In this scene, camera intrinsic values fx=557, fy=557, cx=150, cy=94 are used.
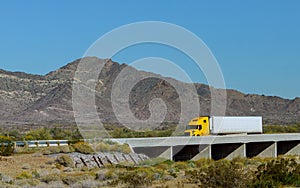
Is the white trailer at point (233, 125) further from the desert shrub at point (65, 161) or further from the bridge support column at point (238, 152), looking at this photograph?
the desert shrub at point (65, 161)

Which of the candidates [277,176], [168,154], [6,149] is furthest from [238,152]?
[277,176]

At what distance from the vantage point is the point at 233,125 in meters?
51.5

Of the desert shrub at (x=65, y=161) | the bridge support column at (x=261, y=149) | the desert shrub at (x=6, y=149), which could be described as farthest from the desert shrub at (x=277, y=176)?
the bridge support column at (x=261, y=149)

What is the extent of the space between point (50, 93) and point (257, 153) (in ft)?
201

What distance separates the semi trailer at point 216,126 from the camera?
48625 mm

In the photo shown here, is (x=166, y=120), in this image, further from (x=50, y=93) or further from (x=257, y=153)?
(x=257, y=153)

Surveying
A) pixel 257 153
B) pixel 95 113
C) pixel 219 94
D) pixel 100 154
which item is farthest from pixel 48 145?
pixel 219 94

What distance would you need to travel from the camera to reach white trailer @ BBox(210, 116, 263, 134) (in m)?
49.2

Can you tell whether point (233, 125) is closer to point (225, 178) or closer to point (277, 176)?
point (277, 176)

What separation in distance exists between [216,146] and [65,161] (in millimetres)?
19341

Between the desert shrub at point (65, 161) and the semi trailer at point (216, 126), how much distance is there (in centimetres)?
2112

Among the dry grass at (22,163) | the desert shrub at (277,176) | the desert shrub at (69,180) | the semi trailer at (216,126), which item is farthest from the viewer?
the semi trailer at (216,126)

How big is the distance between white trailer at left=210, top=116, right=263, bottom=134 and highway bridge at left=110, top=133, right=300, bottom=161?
3.15 meters

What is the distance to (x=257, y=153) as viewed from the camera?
4794cm
